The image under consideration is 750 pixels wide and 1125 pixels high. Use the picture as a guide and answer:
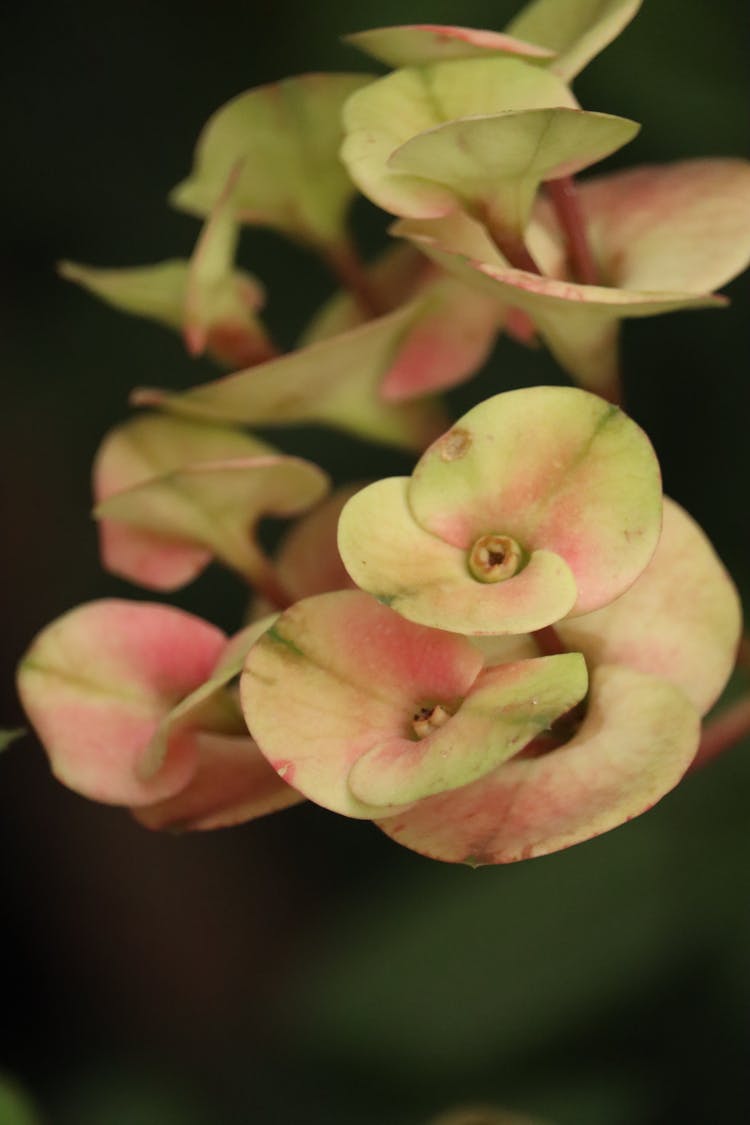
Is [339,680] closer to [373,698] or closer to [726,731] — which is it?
[373,698]

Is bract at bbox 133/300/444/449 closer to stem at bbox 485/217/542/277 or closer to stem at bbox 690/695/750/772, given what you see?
stem at bbox 485/217/542/277

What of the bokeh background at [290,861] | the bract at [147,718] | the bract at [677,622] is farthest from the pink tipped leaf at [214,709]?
the bokeh background at [290,861]

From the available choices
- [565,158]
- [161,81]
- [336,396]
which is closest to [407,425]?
[336,396]

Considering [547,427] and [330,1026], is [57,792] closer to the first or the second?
[330,1026]

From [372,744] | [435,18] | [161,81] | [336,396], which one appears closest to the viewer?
[372,744]

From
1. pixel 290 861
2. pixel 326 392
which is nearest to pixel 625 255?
pixel 326 392

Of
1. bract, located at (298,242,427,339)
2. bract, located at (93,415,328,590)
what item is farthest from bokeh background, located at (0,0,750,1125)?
Answer: bract, located at (93,415,328,590)

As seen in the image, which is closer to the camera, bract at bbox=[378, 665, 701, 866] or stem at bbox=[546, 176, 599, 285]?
bract at bbox=[378, 665, 701, 866]
